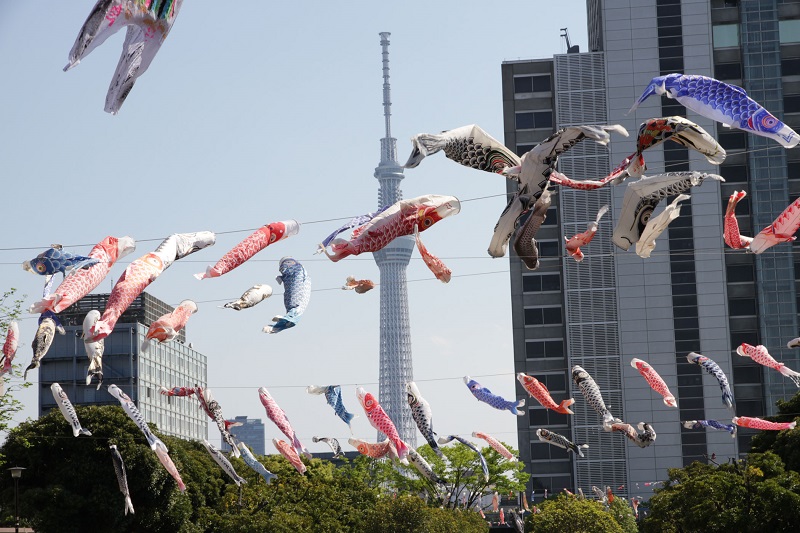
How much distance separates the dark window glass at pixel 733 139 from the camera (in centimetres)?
10650

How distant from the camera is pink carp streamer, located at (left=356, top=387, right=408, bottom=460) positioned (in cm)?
3912

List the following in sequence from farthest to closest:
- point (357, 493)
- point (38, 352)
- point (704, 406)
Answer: point (704, 406), point (357, 493), point (38, 352)

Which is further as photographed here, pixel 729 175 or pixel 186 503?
pixel 729 175

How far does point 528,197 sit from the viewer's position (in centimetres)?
2223

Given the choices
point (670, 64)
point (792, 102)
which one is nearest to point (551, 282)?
point (670, 64)

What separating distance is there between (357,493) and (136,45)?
1829 inches

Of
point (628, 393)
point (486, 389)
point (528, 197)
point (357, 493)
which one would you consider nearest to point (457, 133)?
point (528, 197)

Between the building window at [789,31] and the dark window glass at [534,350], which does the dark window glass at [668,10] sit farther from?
the dark window glass at [534,350]

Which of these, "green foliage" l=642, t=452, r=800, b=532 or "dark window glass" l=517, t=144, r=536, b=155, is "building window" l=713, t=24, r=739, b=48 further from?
"green foliage" l=642, t=452, r=800, b=532

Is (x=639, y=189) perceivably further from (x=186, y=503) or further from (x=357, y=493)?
(x=357, y=493)

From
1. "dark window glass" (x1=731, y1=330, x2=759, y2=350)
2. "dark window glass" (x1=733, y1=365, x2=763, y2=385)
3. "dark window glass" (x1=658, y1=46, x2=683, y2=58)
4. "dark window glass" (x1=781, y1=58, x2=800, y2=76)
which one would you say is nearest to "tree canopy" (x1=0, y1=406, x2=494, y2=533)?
"dark window glass" (x1=733, y1=365, x2=763, y2=385)

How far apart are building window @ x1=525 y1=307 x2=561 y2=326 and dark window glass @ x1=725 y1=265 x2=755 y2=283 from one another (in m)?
13.8

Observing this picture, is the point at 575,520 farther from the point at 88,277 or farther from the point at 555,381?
the point at 555,381

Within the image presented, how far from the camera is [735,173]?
108m
